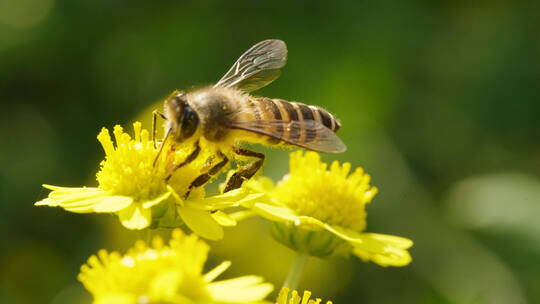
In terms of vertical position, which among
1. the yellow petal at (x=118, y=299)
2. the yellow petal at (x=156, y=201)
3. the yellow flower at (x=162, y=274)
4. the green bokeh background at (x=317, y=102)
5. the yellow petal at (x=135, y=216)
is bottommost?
the yellow petal at (x=118, y=299)

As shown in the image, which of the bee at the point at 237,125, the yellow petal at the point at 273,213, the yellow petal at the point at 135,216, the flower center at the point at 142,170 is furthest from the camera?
the yellow petal at the point at 273,213

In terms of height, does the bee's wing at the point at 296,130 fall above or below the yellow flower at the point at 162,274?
above

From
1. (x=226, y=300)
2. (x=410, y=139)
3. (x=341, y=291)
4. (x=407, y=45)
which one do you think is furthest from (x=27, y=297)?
(x=226, y=300)

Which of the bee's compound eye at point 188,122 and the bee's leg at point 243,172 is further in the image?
the bee's leg at point 243,172

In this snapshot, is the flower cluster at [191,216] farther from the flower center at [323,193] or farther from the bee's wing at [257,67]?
the bee's wing at [257,67]

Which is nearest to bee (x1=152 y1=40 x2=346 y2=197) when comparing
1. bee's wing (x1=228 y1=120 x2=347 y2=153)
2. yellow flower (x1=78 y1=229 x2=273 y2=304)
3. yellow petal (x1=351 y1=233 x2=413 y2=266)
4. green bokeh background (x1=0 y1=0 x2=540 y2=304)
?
bee's wing (x1=228 y1=120 x2=347 y2=153)

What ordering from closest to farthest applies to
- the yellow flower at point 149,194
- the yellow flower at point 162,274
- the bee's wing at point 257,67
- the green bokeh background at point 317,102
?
the yellow flower at point 162,274 < the yellow flower at point 149,194 < the bee's wing at point 257,67 < the green bokeh background at point 317,102

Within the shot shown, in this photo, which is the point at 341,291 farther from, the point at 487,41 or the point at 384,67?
the point at 487,41

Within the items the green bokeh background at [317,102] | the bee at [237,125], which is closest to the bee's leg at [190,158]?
the bee at [237,125]
